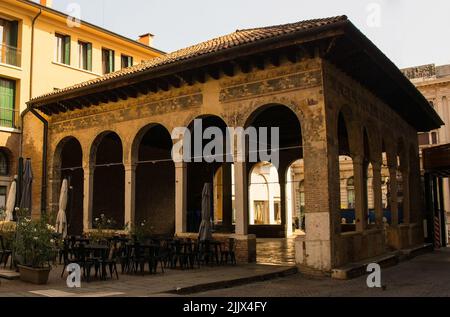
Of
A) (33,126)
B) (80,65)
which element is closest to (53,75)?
(80,65)

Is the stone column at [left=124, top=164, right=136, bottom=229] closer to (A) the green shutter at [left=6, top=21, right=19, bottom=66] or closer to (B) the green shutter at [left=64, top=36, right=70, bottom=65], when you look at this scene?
(A) the green shutter at [left=6, top=21, right=19, bottom=66]

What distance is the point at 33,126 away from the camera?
19.4 metres

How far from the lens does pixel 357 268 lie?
11.9m

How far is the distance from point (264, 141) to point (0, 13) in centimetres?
1251

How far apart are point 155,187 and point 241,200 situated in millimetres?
10156

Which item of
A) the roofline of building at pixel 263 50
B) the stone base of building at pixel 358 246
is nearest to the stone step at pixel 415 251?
the stone base of building at pixel 358 246

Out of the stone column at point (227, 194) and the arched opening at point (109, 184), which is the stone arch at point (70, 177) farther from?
the stone column at point (227, 194)

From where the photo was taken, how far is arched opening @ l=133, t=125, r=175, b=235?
21.7 m

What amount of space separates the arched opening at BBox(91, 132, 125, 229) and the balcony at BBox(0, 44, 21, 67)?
17.8 feet

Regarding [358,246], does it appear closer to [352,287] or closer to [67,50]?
[352,287]

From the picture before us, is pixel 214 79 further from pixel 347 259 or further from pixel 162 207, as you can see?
pixel 162 207

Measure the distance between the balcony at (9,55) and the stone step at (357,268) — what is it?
16.4 metres

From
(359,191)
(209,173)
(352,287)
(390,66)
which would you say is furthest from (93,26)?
(352,287)

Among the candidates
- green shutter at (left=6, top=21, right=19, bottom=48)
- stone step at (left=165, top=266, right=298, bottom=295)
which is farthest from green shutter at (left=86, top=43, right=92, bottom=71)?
stone step at (left=165, top=266, right=298, bottom=295)
